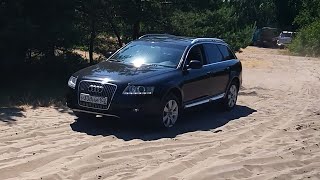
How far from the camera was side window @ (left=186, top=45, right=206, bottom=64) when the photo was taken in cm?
1017

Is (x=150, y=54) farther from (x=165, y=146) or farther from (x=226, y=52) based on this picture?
(x=165, y=146)

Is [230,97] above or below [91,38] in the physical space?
below

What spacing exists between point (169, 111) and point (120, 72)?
109 cm

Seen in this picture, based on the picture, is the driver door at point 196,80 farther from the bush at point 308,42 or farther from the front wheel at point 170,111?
the bush at point 308,42

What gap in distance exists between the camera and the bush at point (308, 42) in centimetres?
4053

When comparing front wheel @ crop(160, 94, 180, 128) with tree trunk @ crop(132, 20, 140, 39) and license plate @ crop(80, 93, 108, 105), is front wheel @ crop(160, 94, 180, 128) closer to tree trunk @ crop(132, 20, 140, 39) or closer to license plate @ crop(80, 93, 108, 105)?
license plate @ crop(80, 93, 108, 105)

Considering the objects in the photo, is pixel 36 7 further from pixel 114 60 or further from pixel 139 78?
pixel 139 78

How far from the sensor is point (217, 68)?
10.9 metres

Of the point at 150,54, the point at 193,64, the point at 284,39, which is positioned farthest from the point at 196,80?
the point at 284,39

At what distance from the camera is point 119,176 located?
615 centimetres

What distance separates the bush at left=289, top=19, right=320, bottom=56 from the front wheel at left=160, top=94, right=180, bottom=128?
32786 millimetres

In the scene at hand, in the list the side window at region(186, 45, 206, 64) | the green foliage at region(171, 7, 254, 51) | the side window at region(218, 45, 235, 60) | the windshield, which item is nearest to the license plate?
the windshield

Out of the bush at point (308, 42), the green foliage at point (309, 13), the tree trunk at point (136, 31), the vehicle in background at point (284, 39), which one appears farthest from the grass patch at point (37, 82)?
the vehicle in background at point (284, 39)

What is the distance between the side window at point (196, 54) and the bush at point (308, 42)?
3132 cm
